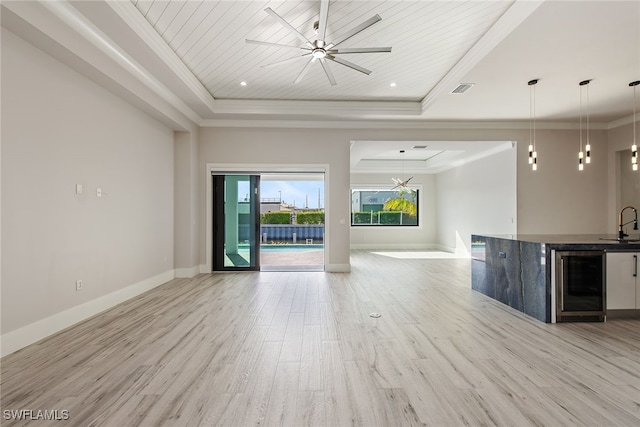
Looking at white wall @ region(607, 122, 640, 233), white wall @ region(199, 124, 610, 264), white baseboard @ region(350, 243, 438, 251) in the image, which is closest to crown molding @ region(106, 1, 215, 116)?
white wall @ region(199, 124, 610, 264)

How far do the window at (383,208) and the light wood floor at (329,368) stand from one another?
7.21 meters

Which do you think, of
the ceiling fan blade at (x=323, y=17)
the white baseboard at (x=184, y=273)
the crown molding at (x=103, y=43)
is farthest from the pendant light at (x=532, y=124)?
the white baseboard at (x=184, y=273)

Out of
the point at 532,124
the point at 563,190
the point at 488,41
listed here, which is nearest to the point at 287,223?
the point at 532,124

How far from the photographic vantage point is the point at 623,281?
11.1ft

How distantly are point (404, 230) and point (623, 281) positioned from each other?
7.55 meters

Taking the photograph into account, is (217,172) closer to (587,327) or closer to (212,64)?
(212,64)

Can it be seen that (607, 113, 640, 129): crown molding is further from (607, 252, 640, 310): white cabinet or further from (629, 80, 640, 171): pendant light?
(607, 252, 640, 310): white cabinet

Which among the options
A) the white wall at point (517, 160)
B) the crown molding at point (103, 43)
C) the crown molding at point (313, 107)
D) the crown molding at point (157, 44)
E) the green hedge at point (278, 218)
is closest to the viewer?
the crown molding at point (103, 43)

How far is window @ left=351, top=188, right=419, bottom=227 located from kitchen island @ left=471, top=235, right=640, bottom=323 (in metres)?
6.55

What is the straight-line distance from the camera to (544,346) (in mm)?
2732

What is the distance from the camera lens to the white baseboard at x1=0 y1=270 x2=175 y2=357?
2623 millimetres

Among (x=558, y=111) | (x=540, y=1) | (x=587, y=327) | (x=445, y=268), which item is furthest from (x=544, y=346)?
(x=558, y=111)

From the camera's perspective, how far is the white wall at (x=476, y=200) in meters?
7.00

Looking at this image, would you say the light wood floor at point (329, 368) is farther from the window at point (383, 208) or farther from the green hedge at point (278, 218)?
the green hedge at point (278, 218)
